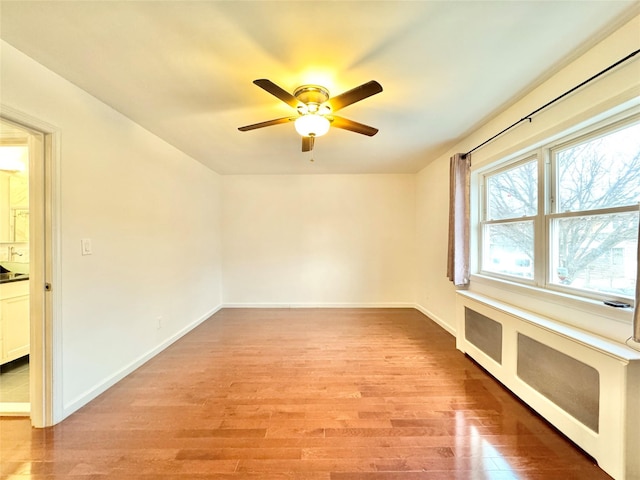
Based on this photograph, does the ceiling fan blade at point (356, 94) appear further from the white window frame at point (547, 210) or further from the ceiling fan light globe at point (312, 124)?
the white window frame at point (547, 210)

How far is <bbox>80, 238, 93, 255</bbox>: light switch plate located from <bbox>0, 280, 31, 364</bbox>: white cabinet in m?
1.10

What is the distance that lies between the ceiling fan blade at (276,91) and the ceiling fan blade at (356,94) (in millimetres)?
251

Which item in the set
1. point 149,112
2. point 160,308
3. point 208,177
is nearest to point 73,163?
point 149,112

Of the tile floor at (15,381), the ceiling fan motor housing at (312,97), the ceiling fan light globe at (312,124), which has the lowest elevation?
the tile floor at (15,381)

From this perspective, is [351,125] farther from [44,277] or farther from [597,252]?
[44,277]

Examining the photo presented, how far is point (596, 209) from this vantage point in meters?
1.70

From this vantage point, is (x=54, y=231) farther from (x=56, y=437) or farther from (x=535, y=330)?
(x=535, y=330)

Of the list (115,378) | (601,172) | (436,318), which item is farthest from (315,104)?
(436,318)

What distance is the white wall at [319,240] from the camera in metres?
4.70

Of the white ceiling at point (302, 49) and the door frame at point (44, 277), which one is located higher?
the white ceiling at point (302, 49)

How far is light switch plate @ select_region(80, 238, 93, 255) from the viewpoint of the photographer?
198 cm

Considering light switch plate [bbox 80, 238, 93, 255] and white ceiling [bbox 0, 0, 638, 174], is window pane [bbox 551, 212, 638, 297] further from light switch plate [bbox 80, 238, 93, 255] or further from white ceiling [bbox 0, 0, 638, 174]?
light switch plate [bbox 80, 238, 93, 255]

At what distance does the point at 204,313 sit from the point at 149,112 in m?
2.93

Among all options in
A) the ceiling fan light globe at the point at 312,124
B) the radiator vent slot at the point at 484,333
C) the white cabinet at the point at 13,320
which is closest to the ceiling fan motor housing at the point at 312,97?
the ceiling fan light globe at the point at 312,124
